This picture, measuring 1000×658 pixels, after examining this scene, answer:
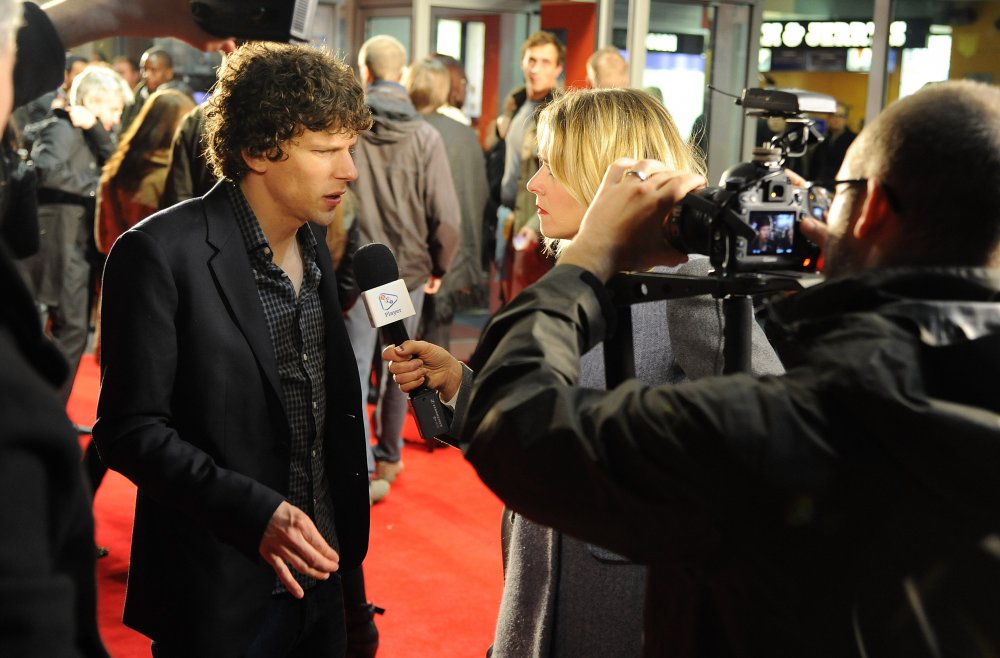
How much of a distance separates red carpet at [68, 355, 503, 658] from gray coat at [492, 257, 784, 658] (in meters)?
1.87

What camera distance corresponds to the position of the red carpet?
3.75 metres

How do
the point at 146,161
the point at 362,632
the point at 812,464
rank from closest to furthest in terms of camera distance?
the point at 812,464, the point at 362,632, the point at 146,161

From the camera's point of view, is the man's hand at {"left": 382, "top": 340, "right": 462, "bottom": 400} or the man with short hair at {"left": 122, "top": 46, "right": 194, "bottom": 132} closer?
the man's hand at {"left": 382, "top": 340, "right": 462, "bottom": 400}

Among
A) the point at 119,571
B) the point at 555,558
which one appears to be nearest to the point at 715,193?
the point at 555,558

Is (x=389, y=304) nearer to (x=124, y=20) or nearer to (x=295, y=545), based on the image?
(x=295, y=545)

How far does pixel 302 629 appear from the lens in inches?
86.9

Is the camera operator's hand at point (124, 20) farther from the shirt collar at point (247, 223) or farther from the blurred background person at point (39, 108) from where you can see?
the blurred background person at point (39, 108)

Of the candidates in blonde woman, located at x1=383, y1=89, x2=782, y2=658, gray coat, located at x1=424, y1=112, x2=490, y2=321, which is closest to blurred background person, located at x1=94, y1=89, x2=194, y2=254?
gray coat, located at x1=424, y1=112, x2=490, y2=321

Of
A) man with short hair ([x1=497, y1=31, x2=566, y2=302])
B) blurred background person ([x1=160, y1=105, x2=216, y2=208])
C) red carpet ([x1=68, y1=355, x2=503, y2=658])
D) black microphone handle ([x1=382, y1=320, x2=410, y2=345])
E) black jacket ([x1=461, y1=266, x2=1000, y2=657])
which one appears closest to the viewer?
black jacket ([x1=461, y1=266, x2=1000, y2=657])

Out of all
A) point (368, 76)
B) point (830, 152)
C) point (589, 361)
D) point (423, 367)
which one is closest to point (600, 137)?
point (589, 361)

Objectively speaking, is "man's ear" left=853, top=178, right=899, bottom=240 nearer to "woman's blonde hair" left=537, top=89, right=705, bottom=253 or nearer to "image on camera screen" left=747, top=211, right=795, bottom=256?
"image on camera screen" left=747, top=211, right=795, bottom=256

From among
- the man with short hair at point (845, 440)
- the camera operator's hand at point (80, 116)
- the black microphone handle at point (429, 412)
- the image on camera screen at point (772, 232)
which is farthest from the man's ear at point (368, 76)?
the man with short hair at point (845, 440)

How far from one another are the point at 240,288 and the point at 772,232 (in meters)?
1.14

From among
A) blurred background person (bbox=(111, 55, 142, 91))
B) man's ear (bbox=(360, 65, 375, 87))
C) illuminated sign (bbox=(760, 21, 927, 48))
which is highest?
illuminated sign (bbox=(760, 21, 927, 48))
